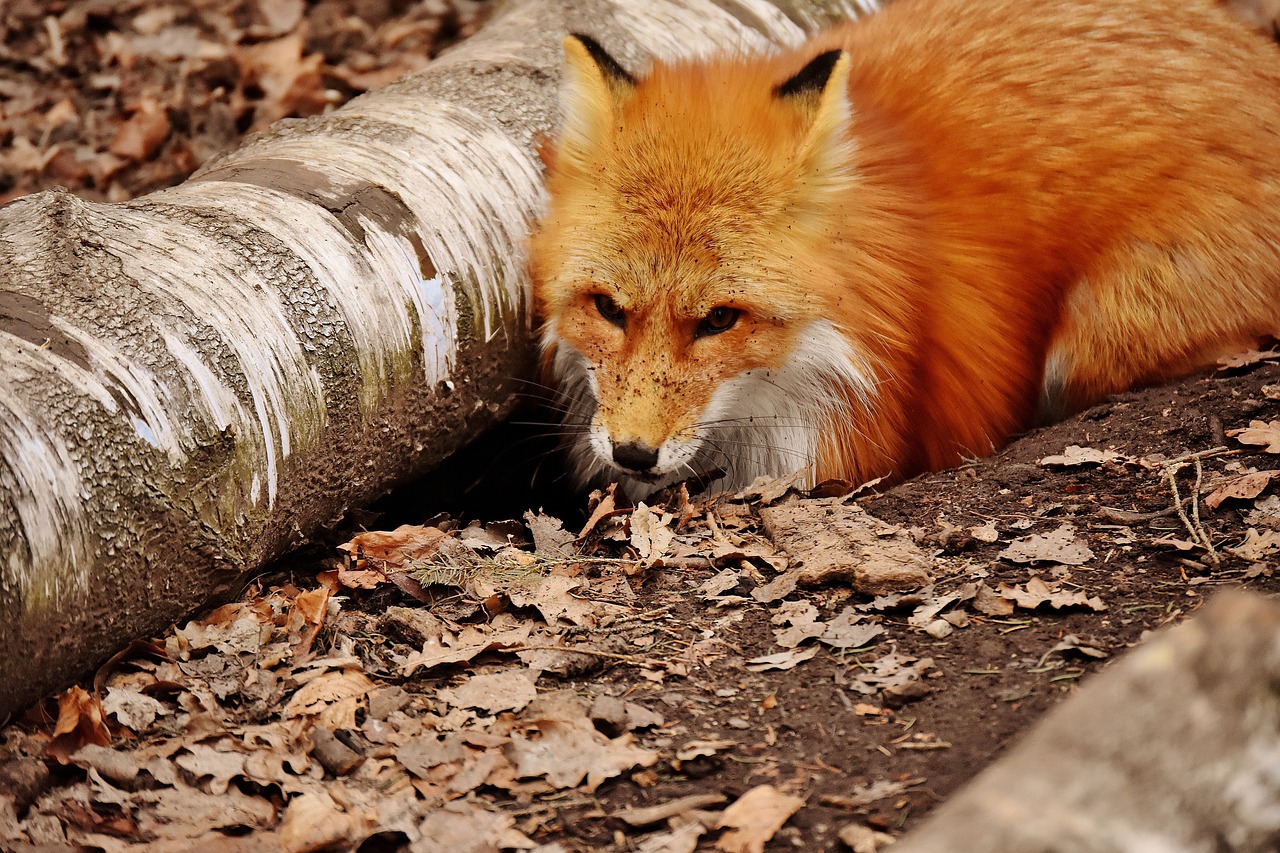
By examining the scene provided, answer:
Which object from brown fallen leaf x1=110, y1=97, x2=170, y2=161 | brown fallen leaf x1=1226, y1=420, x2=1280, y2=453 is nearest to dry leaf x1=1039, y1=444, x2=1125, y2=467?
brown fallen leaf x1=1226, y1=420, x2=1280, y2=453

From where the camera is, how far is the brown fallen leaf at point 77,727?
2.82 metres

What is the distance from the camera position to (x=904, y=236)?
155 inches

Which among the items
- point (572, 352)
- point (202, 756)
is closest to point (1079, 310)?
point (572, 352)

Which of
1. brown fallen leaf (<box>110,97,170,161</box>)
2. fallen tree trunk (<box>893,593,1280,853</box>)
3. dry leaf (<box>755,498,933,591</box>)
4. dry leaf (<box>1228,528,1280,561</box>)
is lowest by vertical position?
dry leaf (<box>1228,528,1280,561</box>)

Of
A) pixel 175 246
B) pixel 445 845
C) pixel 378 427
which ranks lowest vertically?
pixel 445 845

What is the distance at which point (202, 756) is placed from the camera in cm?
280

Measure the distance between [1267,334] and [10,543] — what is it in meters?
4.51

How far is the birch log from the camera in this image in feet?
9.74

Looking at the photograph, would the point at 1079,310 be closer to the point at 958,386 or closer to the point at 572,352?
the point at 958,386

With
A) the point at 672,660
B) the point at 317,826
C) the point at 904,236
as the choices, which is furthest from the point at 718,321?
the point at 317,826

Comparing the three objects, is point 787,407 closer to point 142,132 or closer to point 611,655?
point 611,655

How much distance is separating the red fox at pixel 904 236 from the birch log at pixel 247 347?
437 millimetres

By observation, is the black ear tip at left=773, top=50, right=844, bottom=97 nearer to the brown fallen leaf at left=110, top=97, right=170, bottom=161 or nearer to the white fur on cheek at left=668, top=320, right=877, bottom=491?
the white fur on cheek at left=668, top=320, right=877, bottom=491

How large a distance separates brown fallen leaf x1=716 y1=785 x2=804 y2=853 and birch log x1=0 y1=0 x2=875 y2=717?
1.94 m
